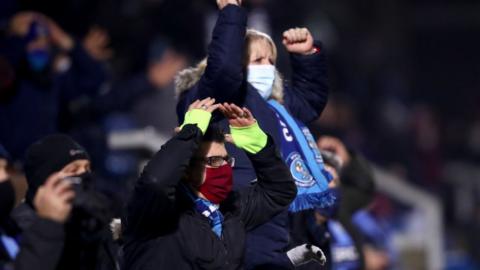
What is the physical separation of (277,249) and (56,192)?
4.02 feet

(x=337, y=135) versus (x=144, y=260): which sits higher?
(x=144, y=260)

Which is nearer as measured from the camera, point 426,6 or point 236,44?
point 236,44

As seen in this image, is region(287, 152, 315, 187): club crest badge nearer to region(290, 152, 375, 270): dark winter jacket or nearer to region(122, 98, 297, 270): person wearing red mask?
region(122, 98, 297, 270): person wearing red mask

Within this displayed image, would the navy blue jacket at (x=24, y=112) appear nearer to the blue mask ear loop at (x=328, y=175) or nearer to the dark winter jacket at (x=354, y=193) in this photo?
the dark winter jacket at (x=354, y=193)

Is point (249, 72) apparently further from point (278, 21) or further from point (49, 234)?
point (278, 21)

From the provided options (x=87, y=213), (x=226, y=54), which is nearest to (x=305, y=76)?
(x=226, y=54)

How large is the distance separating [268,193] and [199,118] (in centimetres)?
50

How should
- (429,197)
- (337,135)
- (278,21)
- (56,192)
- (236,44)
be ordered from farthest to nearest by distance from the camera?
(278,21), (429,197), (337,135), (236,44), (56,192)

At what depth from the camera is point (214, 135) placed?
5820mm

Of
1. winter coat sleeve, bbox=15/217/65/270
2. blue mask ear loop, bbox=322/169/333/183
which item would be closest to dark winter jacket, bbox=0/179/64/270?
winter coat sleeve, bbox=15/217/65/270

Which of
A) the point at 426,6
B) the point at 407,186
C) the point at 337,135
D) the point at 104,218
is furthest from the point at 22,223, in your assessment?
the point at 426,6

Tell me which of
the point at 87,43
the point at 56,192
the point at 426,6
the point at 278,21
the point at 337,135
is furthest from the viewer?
the point at 426,6

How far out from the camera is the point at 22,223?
251 inches

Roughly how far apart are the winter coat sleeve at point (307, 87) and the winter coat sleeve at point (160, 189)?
1.40 metres
